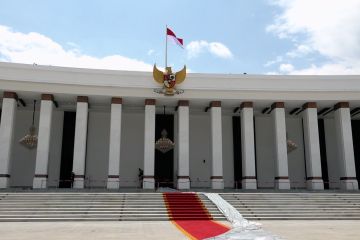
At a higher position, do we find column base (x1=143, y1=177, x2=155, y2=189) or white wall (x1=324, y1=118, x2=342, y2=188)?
white wall (x1=324, y1=118, x2=342, y2=188)

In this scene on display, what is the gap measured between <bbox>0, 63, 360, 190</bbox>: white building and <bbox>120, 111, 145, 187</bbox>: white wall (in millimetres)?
76

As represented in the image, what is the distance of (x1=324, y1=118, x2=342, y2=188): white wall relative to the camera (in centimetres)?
3103

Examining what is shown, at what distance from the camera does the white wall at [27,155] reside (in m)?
27.8

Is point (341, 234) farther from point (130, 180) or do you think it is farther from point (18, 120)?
point (18, 120)

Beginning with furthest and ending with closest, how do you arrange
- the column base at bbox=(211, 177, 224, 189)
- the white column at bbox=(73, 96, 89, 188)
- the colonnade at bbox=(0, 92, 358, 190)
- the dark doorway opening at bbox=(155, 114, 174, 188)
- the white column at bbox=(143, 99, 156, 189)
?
the dark doorway opening at bbox=(155, 114, 174, 188)
the column base at bbox=(211, 177, 224, 189)
the white column at bbox=(143, 99, 156, 189)
the white column at bbox=(73, 96, 89, 188)
the colonnade at bbox=(0, 92, 358, 190)

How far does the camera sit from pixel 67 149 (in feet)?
94.8

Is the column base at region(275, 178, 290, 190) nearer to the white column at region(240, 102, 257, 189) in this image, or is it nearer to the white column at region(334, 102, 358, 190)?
the white column at region(240, 102, 257, 189)

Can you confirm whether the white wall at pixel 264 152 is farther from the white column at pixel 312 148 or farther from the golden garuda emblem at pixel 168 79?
the golden garuda emblem at pixel 168 79

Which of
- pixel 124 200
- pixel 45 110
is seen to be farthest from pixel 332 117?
pixel 45 110

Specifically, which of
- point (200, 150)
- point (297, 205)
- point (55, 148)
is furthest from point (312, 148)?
point (55, 148)

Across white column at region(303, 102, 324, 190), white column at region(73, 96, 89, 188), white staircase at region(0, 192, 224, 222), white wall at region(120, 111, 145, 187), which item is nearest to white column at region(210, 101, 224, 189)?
white staircase at region(0, 192, 224, 222)

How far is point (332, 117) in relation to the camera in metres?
31.5

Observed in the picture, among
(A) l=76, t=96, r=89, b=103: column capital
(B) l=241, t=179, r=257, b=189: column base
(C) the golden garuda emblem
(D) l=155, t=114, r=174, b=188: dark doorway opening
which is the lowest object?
(B) l=241, t=179, r=257, b=189: column base

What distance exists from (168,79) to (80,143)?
6971mm
